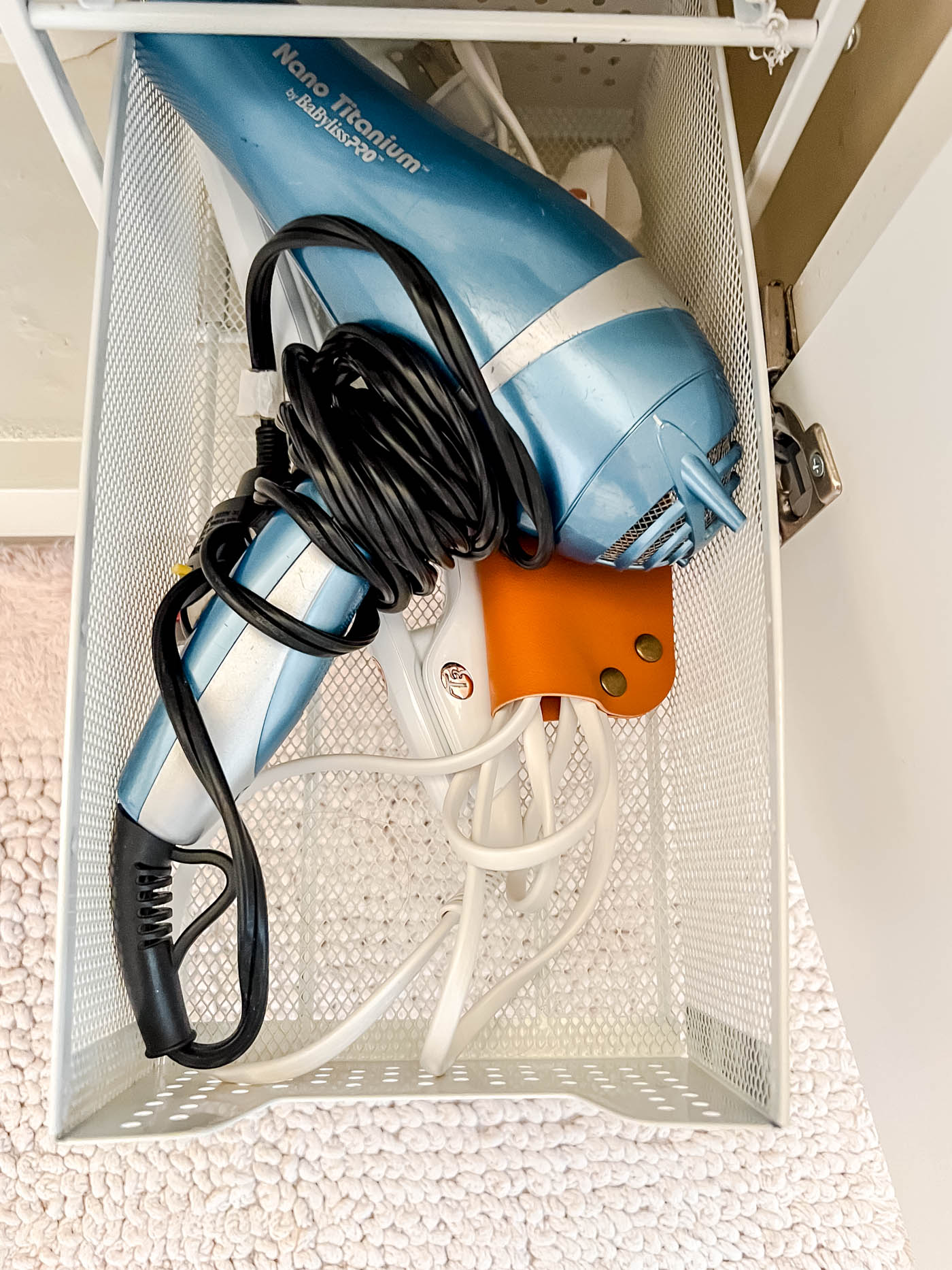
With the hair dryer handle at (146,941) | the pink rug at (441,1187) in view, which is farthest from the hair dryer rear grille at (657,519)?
the pink rug at (441,1187)

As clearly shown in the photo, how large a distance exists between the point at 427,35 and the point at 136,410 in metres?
0.22

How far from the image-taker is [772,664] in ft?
1.30

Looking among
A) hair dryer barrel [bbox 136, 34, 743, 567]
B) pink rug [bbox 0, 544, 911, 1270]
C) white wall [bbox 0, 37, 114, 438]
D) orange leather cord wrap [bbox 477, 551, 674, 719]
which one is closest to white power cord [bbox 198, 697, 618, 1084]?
orange leather cord wrap [bbox 477, 551, 674, 719]

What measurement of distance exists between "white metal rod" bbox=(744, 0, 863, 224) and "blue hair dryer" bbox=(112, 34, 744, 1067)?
9cm

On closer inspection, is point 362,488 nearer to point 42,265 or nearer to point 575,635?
point 575,635

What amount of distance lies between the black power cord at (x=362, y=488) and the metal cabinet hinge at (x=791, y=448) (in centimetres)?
14

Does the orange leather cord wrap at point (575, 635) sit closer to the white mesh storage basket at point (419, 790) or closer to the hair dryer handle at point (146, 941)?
the white mesh storage basket at point (419, 790)

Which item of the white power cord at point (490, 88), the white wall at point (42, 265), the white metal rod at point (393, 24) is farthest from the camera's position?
the white wall at point (42, 265)

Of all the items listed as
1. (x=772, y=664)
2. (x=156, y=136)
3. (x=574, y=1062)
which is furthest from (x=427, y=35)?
(x=574, y=1062)

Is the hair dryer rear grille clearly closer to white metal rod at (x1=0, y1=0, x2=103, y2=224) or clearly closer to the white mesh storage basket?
the white mesh storage basket

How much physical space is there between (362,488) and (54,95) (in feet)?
0.77

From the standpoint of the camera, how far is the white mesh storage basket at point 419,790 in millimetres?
408

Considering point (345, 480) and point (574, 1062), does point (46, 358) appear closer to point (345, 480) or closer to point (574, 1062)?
point (345, 480)

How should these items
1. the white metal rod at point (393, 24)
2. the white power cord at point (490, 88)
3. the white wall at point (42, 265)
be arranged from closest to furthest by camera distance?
1. the white metal rod at point (393, 24)
2. the white power cord at point (490, 88)
3. the white wall at point (42, 265)
